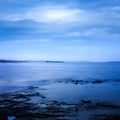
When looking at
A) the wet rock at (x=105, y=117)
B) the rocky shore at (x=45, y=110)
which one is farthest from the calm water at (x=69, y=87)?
the wet rock at (x=105, y=117)

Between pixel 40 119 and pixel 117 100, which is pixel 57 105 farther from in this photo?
pixel 117 100

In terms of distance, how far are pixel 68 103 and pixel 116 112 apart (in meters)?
8.19

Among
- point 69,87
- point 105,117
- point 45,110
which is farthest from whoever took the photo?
point 69,87

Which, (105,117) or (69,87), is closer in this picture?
(105,117)

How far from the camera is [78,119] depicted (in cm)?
2605

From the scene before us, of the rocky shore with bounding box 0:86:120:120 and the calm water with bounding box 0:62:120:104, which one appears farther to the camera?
the calm water with bounding box 0:62:120:104

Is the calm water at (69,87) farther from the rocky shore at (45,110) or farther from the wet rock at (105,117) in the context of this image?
the wet rock at (105,117)

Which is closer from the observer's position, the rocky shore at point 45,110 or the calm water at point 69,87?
the rocky shore at point 45,110

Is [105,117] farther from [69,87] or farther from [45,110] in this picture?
[69,87]

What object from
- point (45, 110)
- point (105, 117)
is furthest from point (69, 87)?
point (105, 117)

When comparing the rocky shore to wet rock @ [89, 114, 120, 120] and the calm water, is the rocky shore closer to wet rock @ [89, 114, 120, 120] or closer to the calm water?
wet rock @ [89, 114, 120, 120]

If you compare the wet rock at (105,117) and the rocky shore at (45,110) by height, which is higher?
the rocky shore at (45,110)

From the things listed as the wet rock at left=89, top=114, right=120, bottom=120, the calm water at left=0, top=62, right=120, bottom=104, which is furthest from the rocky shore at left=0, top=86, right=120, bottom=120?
the calm water at left=0, top=62, right=120, bottom=104

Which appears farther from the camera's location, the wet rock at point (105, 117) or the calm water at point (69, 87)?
the calm water at point (69, 87)
